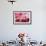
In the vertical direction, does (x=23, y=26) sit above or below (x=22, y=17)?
below

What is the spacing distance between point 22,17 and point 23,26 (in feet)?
1.07

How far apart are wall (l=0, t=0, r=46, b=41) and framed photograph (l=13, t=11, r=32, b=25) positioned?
0.35ft

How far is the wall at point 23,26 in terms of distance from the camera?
207 inches

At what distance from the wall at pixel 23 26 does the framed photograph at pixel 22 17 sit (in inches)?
4.3

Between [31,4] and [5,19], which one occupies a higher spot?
[31,4]

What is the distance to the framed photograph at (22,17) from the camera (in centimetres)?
525

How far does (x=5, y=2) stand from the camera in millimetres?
A: 5320

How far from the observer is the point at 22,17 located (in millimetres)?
5273

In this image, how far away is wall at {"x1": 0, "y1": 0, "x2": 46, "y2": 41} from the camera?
525 cm

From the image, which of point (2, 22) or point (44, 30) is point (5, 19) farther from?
point (44, 30)

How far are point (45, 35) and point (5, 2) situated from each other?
73.8 inches

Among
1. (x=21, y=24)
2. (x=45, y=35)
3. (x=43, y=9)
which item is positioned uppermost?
(x=43, y=9)

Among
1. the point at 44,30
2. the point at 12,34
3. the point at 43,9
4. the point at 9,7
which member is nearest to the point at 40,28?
the point at 44,30

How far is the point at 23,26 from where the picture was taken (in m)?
5.29
